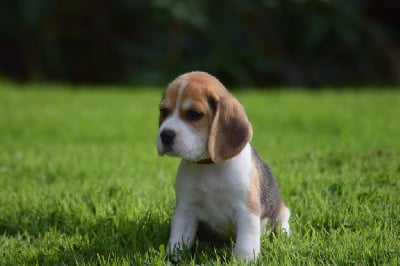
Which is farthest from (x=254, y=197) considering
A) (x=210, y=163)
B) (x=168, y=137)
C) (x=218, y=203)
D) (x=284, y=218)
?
(x=168, y=137)

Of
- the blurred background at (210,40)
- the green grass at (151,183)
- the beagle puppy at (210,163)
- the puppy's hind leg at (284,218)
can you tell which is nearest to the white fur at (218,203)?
the beagle puppy at (210,163)

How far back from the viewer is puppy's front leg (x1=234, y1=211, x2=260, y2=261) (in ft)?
13.9

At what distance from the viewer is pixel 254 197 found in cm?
438

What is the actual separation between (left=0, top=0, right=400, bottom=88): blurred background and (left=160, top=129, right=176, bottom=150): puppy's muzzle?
40.0ft

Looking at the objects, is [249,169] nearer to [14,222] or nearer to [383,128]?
[14,222]

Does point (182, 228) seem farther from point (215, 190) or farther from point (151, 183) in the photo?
point (151, 183)

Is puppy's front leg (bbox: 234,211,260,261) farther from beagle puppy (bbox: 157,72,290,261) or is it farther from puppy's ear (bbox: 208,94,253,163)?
puppy's ear (bbox: 208,94,253,163)

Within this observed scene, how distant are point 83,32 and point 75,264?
15316 mm

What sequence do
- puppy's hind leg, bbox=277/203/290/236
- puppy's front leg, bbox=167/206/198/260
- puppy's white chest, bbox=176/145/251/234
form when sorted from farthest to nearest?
1. puppy's hind leg, bbox=277/203/290/236
2. puppy's front leg, bbox=167/206/198/260
3. puppy's white chest, bbox=176/145/251/234

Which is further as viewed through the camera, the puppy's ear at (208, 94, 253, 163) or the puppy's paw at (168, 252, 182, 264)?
the puppy's paw at (168, 252, 182, 264)

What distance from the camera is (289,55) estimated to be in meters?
18.0

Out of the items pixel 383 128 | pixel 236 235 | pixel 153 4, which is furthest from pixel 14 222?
pixel 153 4

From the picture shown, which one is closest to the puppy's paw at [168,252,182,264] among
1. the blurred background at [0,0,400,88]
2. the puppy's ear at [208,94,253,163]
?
the puppy's ear at [208,94,253,163]

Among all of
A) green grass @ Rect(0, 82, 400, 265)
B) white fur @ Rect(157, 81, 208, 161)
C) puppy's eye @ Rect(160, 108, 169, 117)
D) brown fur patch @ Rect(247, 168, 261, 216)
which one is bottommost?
green grass @ Rect(0, 82, 400, 265)
